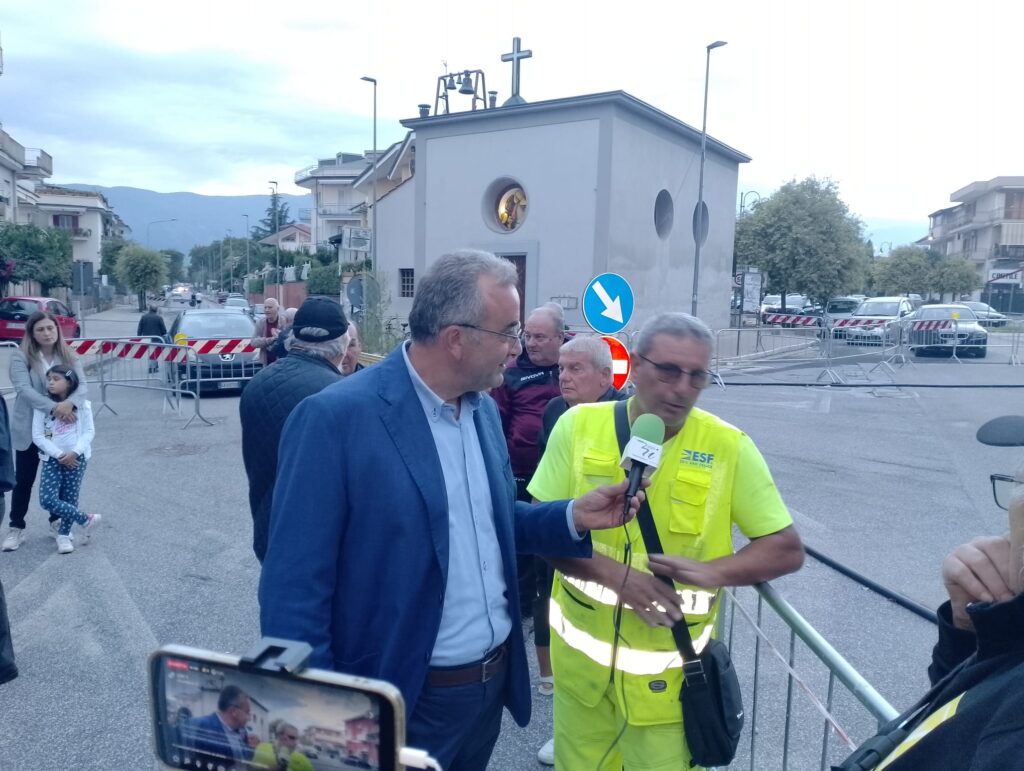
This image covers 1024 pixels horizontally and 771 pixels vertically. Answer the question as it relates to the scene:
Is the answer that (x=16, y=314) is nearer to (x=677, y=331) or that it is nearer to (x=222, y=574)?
(x=222, y=574)

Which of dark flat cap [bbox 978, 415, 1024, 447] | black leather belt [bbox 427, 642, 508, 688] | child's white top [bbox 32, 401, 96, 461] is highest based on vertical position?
dark flat cap [bbox 978, 415, 1024, 447]

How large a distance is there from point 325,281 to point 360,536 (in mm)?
43722

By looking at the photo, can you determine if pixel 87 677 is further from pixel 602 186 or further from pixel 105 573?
pixel 602 186

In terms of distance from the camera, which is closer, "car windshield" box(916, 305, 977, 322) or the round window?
the round window

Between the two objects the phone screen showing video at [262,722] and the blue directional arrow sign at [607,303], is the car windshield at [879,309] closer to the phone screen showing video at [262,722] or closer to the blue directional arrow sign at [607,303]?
the blue directional arrow sign at [607,303]

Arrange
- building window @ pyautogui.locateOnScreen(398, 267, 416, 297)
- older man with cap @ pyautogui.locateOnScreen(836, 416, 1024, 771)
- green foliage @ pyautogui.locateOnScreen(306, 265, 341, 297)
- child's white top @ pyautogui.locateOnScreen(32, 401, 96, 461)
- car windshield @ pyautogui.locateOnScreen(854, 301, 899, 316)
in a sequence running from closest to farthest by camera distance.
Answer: older man with cap @ pyautogui.locateOnScreen(836, 416, 1024, 771), child's white top @ pyautogui.locateOnScreen(32, 401, 96, 461), building window @ pyautogui.locateOnScreen(398, 267, 416, 297), car windshield @ pyautogui.locateOnScreen(854, 301, 899, 316), green foliage @ pyautogui.locateOnScreen(306, 265, 341, 297)

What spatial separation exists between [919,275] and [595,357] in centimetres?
6265

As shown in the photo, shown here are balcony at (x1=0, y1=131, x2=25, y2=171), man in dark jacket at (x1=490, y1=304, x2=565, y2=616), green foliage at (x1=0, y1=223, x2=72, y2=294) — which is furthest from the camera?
balcony at (x1=0, y1=131, x2=25, y2=171)

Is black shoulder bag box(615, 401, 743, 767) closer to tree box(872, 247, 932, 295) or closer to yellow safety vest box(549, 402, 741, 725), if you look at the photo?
yellow safety vest box(549, 402, 741, 725)

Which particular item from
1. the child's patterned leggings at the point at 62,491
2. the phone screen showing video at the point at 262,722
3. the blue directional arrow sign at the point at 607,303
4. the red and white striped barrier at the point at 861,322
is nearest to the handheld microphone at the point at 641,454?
the phone screen showing video at the point at 262,722

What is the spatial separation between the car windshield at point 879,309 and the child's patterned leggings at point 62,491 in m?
29.7

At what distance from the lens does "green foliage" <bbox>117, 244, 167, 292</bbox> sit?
56.9 metres

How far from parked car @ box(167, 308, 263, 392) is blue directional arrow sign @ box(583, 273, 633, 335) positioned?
7.16 meters

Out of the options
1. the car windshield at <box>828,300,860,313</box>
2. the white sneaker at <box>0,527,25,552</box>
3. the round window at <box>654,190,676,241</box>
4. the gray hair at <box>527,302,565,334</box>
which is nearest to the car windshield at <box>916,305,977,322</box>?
the round window at <box>654,190,676,241</box>
